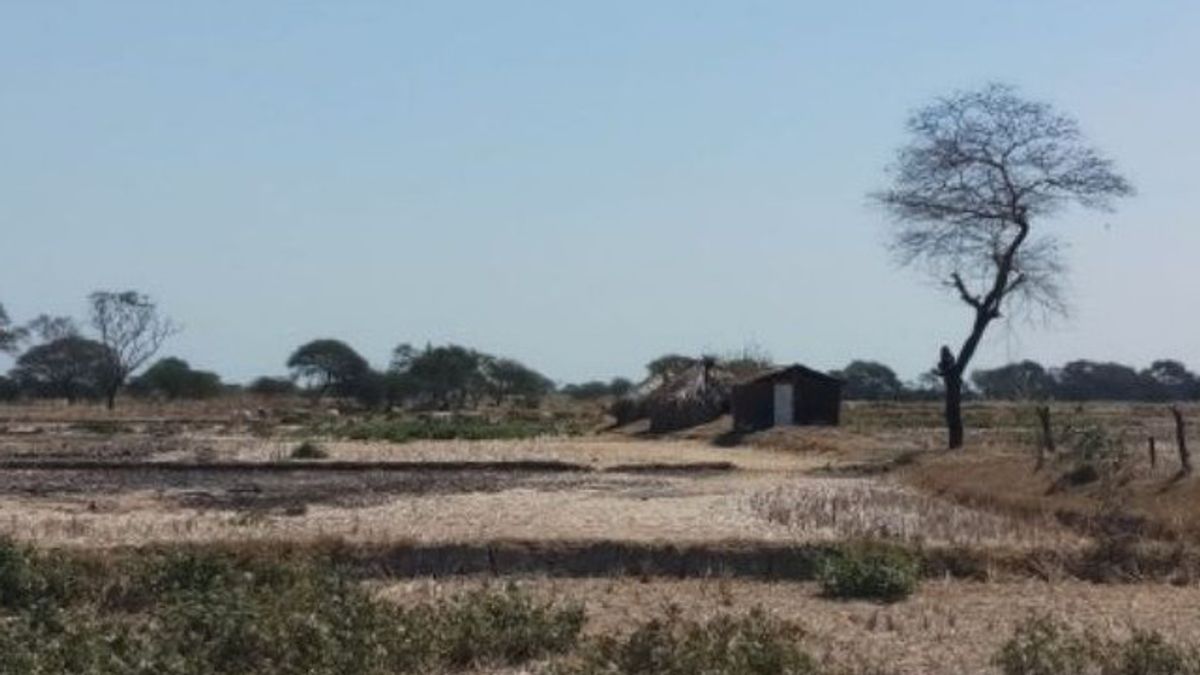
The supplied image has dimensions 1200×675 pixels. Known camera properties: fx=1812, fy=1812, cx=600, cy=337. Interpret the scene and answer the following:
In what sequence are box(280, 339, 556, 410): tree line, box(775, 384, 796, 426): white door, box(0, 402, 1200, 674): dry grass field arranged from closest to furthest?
box(0, 402, 1200, 674): dry grass field → box(775, 384, 796, 426): white door → box(280, 339, 556, 410): tree line

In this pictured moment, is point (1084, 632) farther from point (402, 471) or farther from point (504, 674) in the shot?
point (402, 471)

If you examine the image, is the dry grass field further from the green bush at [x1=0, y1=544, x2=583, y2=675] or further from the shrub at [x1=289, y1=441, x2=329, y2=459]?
the green bush at [x1=0, y1=544, x2=583, y2=675]

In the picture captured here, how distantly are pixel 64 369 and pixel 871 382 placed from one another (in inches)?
→ 2297

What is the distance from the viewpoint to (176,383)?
413 feet

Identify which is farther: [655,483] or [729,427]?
[729,427]

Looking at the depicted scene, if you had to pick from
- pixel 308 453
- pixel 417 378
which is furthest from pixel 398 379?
pixel 308 453

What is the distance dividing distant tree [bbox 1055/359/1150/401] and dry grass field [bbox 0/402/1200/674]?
92.6 metres

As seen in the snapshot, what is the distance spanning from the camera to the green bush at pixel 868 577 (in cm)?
1802

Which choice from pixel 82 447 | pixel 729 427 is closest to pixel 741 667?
pixel 82 447

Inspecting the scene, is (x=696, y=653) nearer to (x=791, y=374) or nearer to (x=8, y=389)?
(x=791, y=374)

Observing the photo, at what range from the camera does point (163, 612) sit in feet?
48.0

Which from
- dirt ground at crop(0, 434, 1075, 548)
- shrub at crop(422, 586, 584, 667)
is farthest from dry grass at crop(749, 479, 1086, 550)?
shrub at crop(422, 586, 584, 667)

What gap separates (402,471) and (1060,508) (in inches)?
646

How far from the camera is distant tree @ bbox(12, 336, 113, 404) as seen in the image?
122m
